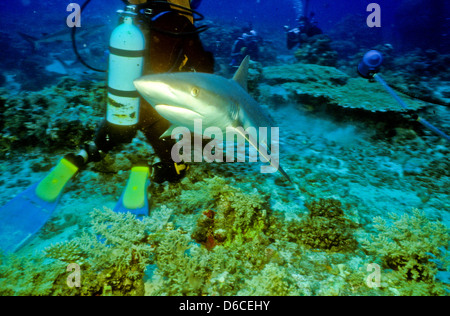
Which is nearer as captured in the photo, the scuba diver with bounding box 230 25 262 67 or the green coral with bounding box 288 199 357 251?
the green coral with bounding box 288 199 357 251

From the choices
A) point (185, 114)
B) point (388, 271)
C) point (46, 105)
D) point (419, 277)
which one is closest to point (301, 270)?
point (388, 271)

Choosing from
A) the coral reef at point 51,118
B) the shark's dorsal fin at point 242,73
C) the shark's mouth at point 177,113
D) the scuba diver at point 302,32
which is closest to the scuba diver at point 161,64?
the shark's dorsal fin at point 242,73

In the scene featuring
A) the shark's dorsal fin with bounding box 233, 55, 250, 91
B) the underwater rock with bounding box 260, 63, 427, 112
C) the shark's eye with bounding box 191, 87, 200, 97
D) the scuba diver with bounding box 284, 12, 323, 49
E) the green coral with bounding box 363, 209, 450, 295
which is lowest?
the green coral with bounding box 363, 209, 450, 295

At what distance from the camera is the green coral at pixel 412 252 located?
2035mm

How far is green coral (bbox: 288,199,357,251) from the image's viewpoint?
2523mm

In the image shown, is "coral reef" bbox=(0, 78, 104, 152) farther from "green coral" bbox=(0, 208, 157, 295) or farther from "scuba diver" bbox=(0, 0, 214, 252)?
"green coral" bbox=(0, 208, 157, 295)

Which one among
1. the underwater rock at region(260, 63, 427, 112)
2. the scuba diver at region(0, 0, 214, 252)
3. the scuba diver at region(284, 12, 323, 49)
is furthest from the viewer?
the scuba diver at region(284, 12, 323, 49)

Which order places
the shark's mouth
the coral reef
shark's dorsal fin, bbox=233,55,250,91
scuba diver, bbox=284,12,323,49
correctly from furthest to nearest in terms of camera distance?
1. scuba diver, bbox=284,12,323,49
2. the coral reef
3. shark's dorsal fin, bbox=233,55,250,91
4. the shark's mouth

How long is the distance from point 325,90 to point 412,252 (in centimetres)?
683

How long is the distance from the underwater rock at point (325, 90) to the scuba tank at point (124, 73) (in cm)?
644
